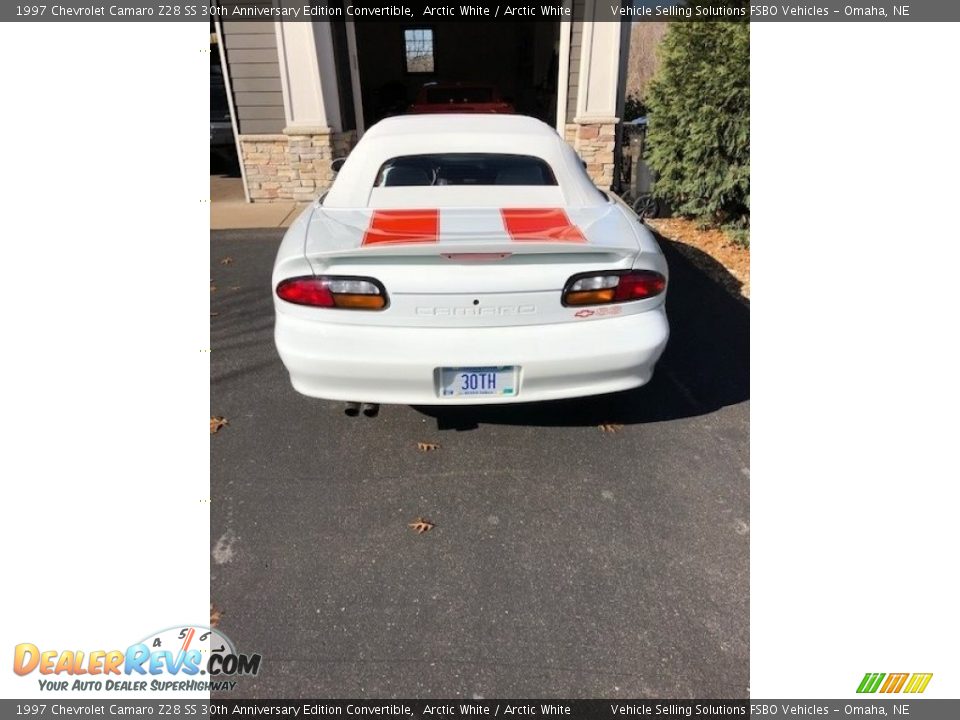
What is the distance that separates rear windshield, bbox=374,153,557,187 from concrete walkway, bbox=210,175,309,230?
442 centimetres

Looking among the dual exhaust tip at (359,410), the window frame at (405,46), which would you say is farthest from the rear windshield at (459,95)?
the window frame at (405,46)

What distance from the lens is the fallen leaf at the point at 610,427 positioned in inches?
122

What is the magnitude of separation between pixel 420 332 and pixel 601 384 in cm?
85

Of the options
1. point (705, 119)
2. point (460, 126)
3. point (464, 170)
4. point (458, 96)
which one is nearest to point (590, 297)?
point (464, 170)

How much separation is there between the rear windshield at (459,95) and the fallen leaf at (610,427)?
26.8 feet

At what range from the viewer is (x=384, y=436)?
10.0 feet

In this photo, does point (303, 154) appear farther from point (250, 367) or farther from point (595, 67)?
point (250, 367)

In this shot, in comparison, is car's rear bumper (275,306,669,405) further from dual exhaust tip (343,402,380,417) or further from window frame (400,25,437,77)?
window frame (400,25,437,77)

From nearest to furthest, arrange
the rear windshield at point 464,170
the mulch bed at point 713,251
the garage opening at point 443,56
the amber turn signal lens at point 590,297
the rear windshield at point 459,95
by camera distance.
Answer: the amber turn signal lens at point 590,297
the rear windshield at point 464,170
the mulch bed at point 713,251
the rear windshield at point 459,95
the garage opening at point 443,56

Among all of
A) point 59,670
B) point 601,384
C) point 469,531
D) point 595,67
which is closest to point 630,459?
point 601,384

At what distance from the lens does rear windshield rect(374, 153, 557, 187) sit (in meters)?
3.35
